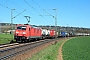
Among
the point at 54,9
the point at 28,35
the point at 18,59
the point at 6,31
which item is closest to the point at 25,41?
the point at 28,35

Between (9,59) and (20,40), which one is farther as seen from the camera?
(20,40)

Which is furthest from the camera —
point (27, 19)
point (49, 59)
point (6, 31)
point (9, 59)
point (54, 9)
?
point (6, 31)

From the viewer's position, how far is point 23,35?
48.2 metres

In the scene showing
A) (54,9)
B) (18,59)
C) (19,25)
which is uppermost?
(54,9)

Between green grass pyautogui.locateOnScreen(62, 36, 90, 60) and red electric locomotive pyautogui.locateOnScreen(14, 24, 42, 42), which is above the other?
red electric locomotive pyautogui.locateOnScreen(14, 24, 42, 42)

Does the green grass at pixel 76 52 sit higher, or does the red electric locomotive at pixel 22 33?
the red electric locomotive at pixel 22 33

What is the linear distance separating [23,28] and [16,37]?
2430 millimetres

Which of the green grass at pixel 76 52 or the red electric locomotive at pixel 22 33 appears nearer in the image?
the green grass at pixel 76 52

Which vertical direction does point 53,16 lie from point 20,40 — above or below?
above

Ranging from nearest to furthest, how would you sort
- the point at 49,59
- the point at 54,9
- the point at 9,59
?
1. the point at 49,59
2. the point at 9,59
3. the point at 54,9

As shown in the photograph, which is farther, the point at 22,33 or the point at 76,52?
the point at 22,33

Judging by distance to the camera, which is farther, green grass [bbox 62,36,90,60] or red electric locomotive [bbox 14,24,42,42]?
red electric locomotive [bbox 14,24,42,42]

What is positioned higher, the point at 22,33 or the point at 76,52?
the point at 22,33

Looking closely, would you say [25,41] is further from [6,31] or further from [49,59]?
[6,31]
